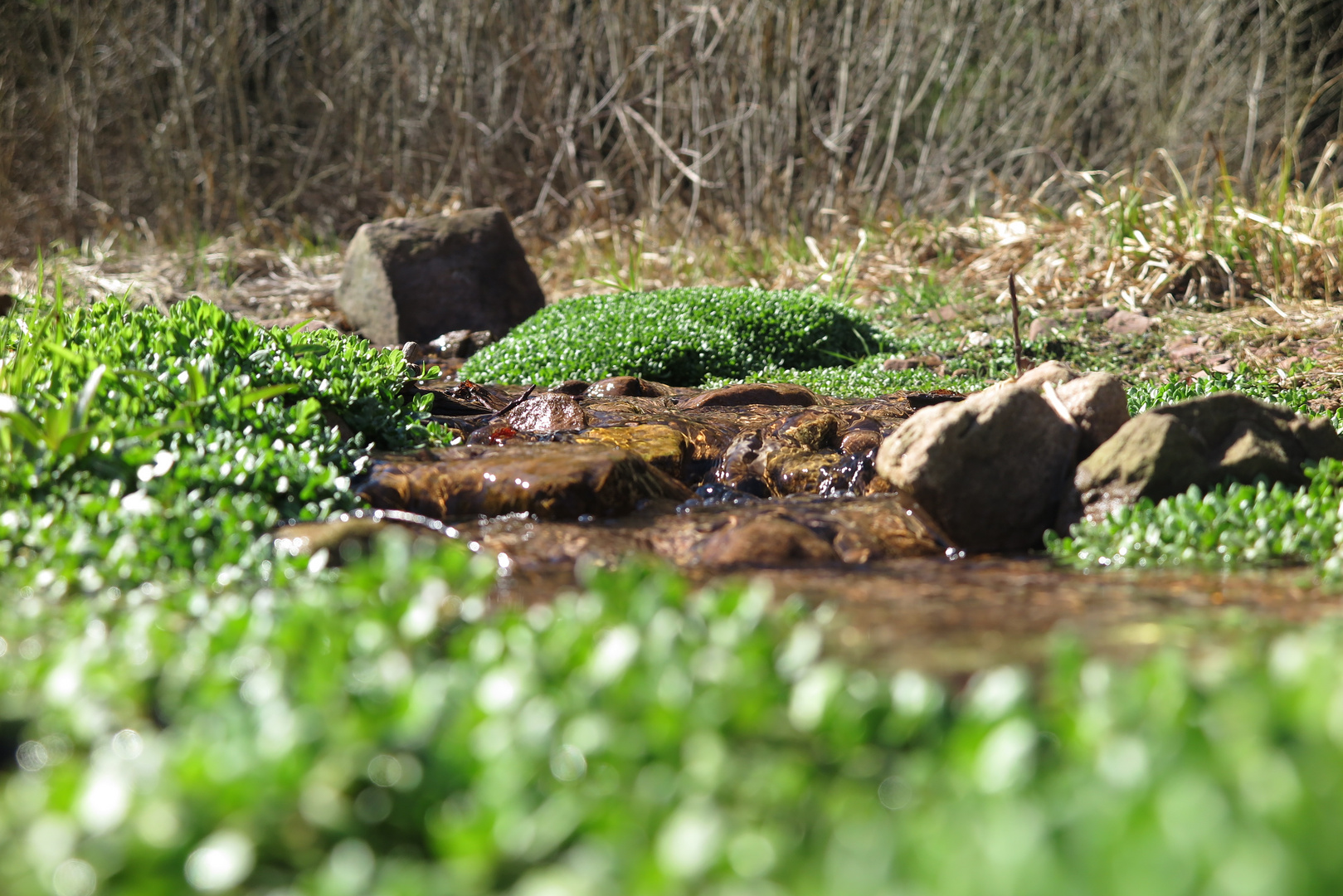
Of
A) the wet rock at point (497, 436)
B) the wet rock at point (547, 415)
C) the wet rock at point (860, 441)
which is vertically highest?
the wet rock at point (860, 441)

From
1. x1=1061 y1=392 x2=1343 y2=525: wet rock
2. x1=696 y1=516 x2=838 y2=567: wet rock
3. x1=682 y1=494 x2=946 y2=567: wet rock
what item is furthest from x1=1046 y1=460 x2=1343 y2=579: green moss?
x1=696 y1=516 x2=838 y2=567: wet rock

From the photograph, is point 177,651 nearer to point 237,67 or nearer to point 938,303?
point 938,303

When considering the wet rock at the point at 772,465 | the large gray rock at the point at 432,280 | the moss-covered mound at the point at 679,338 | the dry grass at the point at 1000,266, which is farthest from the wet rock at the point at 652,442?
the large gray rock at the point at 432,280

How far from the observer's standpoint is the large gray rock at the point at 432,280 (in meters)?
9.01

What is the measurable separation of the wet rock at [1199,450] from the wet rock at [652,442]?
5.59 feet

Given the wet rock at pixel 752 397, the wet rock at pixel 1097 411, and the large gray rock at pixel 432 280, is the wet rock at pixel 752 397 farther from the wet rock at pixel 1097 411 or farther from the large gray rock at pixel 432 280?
the large gray rock at pixel 432 280

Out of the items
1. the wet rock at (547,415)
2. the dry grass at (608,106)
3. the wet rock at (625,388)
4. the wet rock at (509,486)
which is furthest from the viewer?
the dry grass at (608,106)

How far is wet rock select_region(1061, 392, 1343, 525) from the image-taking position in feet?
11.6

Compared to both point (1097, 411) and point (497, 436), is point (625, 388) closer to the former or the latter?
point (497, 436)

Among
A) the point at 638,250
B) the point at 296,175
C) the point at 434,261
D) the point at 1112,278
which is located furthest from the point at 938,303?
the point at 296,175

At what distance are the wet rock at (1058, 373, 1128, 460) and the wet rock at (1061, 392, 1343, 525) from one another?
0.20 meters

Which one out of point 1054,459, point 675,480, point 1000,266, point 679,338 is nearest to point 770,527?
point 675,480

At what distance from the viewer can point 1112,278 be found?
8102mm

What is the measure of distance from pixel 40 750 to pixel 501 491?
7.29ft
